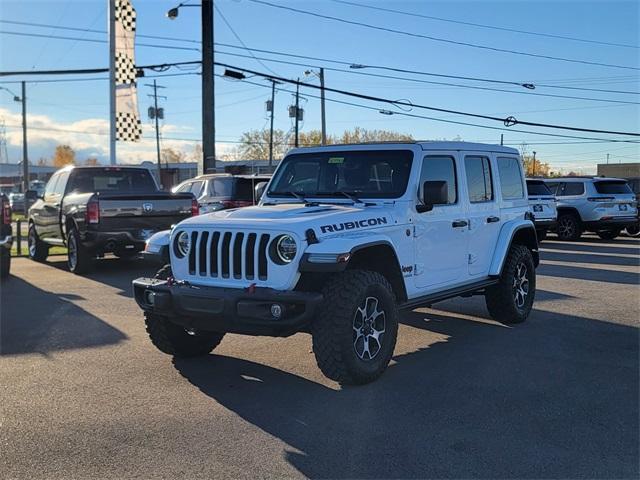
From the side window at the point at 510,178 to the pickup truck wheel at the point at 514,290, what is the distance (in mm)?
631

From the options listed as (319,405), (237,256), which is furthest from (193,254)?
(319,405)

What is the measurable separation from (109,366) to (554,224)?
13.7 metres

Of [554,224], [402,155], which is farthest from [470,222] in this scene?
[554,224]

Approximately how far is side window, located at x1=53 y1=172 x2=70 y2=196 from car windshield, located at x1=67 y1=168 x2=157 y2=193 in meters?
0.22

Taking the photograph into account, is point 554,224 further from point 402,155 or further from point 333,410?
point 333,410

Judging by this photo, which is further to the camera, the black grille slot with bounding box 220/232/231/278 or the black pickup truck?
the black pickup truck

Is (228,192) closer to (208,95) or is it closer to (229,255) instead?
(208,95)

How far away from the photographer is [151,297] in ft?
16.3

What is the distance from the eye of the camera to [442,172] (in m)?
Result: 6.15

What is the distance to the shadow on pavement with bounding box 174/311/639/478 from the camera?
11.8 feet

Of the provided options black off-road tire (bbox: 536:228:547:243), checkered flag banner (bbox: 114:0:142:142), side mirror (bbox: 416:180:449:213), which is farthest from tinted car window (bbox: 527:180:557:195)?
side mirror (bbox: 416:180:449:213)

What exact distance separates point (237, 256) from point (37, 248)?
401 inches

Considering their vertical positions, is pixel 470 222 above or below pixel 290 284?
above

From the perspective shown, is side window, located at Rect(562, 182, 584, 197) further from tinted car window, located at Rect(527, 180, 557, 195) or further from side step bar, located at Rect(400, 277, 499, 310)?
side step bar, located at Rect(400, 277, 499, 310)
